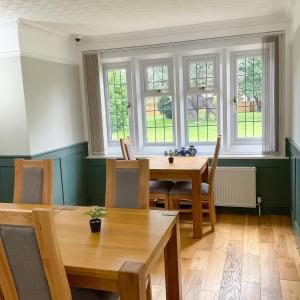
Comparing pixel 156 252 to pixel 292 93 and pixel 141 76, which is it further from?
pixel 141 76

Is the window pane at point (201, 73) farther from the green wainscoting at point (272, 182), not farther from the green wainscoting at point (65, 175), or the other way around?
the green wainscoting at point (65, 175)

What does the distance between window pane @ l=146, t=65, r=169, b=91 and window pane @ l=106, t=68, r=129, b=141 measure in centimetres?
35

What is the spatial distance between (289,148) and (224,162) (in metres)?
0.79

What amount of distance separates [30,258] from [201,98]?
3498 mm

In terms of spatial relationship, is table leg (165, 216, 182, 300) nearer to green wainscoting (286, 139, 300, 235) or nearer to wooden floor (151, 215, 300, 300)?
wooden floor (151, 215, 300, 300)

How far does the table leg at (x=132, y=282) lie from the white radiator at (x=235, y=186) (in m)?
2.90

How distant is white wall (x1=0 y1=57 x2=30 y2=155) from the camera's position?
11.5 feet

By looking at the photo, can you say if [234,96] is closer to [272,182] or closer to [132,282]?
[272,182]

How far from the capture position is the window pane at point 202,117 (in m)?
4.40

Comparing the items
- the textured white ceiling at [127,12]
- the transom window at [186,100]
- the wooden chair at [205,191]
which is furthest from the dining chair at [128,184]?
the transom window at [186,100]

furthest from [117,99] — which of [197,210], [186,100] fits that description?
[197,210]

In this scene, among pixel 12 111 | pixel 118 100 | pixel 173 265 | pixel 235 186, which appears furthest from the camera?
pixel 118 100

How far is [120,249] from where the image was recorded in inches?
62.6

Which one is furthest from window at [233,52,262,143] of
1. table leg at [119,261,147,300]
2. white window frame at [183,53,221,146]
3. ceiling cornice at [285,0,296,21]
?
table leg at [119,261,147,300]
